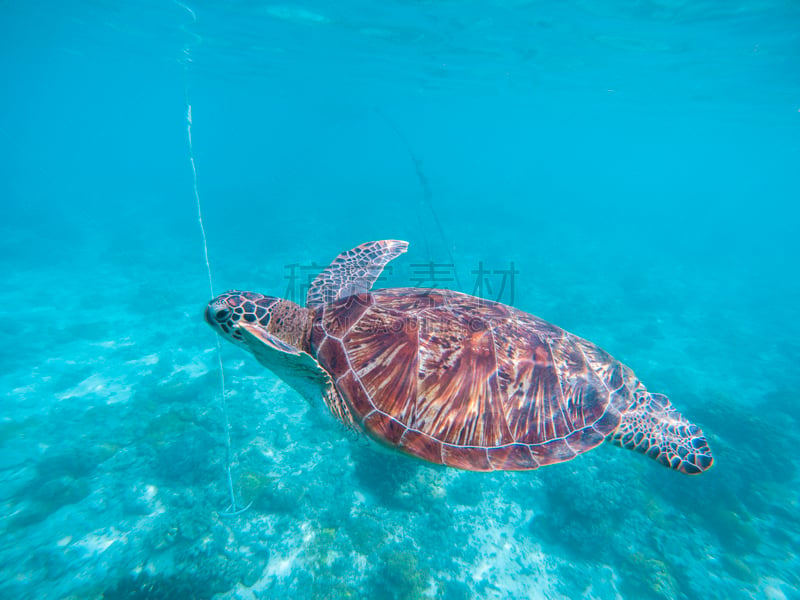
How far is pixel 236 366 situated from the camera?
956 centimetres

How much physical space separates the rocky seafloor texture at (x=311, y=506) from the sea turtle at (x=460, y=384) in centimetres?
83

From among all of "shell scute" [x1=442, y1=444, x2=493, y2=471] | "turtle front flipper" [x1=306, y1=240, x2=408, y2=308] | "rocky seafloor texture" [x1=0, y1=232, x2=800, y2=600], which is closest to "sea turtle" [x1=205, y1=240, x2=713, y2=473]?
"shell scute" [x1=442, y1=444, x2=493, y2=471]

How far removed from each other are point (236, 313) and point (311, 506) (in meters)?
4.48

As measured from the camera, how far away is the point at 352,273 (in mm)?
5129

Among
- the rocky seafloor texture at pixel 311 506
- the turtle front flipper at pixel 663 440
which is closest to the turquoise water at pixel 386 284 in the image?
the rocky seafloor texture at pixel 311 506

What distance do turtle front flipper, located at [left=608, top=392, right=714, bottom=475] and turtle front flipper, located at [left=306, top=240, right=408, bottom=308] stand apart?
342cm

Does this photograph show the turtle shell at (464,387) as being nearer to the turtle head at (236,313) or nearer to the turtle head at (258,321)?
the turtle head at (258,321)

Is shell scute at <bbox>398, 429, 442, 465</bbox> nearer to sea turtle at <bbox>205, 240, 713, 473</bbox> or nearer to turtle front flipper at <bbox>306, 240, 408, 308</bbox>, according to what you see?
sea turtle at <bbox>205, 240, 713, 473</bbox>

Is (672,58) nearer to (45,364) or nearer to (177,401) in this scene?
(177,401)

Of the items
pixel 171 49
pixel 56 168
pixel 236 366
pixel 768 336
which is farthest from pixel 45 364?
pixel 56 168

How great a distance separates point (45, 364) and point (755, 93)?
3675cm

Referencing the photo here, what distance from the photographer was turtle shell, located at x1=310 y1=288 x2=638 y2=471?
3.26m

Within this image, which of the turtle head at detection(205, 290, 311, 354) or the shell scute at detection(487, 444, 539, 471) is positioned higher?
the turtle head at detection(205, 290, 311, 354)

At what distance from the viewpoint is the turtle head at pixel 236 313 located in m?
3.16
